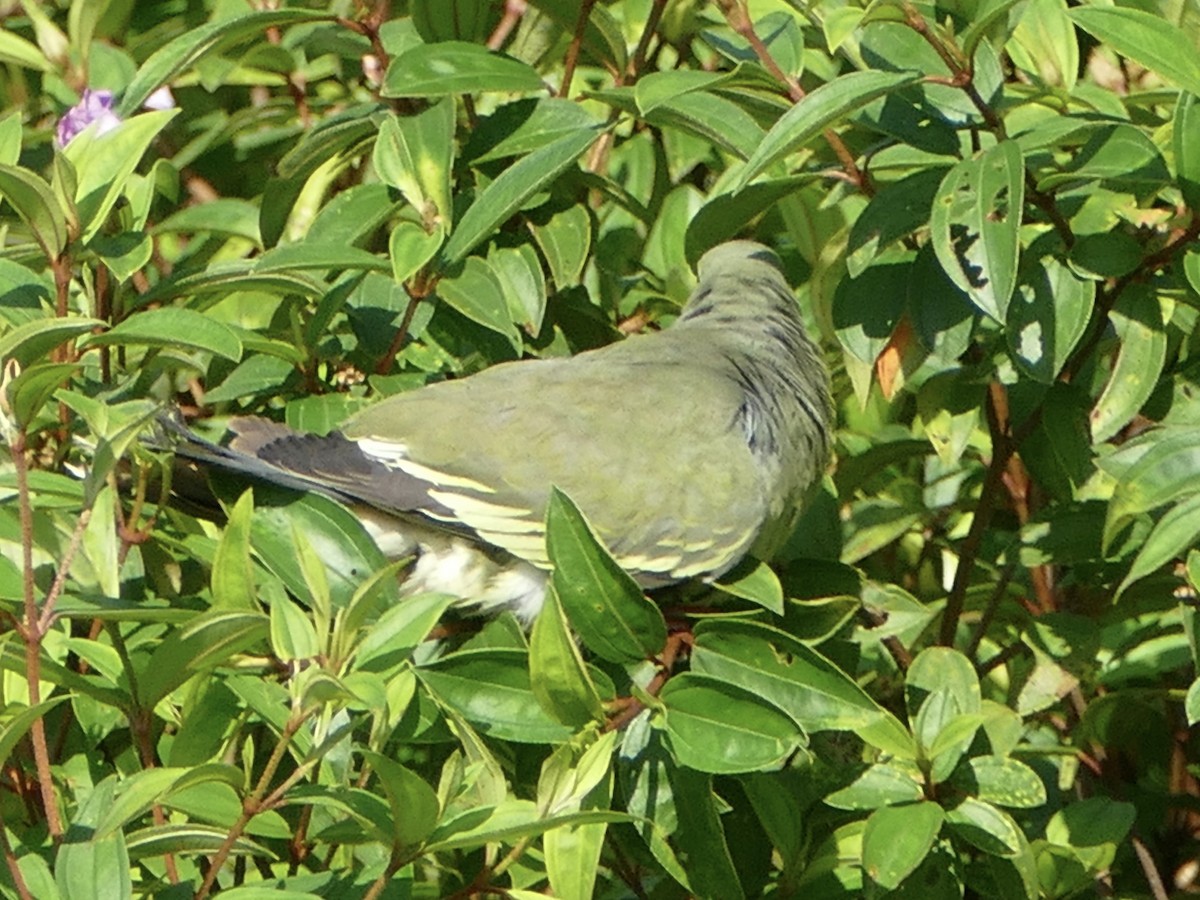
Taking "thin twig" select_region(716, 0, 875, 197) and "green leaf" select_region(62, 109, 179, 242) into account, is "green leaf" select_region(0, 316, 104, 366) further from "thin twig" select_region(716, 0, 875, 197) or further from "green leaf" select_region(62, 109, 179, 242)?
"thin twig" select_region(716, 0, 875, 197)

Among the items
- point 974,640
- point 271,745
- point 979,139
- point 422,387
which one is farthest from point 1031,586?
point 271,745

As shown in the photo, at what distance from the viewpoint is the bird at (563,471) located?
2619mm

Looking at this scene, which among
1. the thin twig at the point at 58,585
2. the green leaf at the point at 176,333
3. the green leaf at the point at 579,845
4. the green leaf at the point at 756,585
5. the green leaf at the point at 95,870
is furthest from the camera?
the green leaf at the point at 756,585

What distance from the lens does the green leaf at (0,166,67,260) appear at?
2049 millimetres

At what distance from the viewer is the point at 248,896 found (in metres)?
1.64

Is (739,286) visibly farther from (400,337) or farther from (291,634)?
(291,634)


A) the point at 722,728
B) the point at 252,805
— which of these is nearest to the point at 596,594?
the point at 722,728

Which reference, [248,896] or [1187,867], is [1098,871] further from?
[248,896]

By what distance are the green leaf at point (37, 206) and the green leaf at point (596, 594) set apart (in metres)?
0.72

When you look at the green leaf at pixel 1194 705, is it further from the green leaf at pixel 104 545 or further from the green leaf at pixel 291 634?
the green leaf at pixel 104 545

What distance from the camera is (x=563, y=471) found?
8.79 feet

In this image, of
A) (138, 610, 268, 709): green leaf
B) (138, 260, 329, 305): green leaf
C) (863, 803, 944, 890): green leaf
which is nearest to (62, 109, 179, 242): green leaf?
(138, 260, 329, 305): green leaf

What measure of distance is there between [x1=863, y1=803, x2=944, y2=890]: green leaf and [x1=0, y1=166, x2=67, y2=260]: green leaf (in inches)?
47.3

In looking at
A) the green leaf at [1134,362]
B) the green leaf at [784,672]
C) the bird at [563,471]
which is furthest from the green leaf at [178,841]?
the green leaf at [1134,362]
